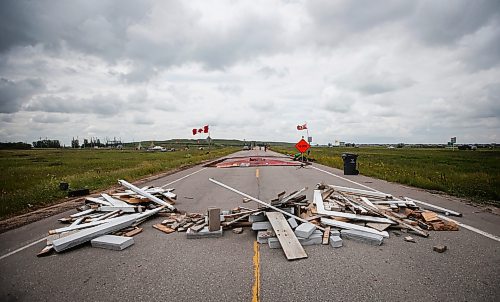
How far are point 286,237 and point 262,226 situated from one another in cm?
83

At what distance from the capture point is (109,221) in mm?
6227

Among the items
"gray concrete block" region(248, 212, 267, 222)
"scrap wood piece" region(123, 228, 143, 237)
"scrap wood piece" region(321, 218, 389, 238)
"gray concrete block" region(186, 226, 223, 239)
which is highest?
"gray concrete block" region(248, 212, 267, 222)

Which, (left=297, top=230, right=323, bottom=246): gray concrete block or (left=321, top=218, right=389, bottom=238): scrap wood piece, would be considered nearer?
(left=297, top=230, right=323, bottom=246): gray concrete block

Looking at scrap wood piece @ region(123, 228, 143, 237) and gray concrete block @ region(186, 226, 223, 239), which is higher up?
gray concrete block @ region(186, 226, 223, 239)

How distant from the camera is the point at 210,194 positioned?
1030 cm

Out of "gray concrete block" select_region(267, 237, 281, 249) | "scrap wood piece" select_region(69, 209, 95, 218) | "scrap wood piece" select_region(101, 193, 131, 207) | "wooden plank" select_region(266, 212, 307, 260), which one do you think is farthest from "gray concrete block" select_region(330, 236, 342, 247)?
"scrap wood piece" select_region(69, 209, 95, 218)

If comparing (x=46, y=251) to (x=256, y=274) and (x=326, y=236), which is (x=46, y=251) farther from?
(x=326, y=236)

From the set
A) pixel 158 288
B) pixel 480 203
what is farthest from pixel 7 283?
pixel 480 203

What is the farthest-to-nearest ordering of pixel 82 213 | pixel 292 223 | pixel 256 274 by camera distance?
pixel 82 213 < pixel 292 223 < pixel 256 274

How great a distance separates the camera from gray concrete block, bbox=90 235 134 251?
496 cm

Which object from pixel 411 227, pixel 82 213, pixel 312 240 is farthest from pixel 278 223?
pixel 82 213

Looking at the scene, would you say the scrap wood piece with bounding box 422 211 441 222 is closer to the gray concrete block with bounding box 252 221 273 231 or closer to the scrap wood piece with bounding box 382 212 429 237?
the scrap wood piece with bounding box 382 212 429 237

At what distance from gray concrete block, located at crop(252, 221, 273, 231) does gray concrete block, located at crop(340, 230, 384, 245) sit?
5.02ft

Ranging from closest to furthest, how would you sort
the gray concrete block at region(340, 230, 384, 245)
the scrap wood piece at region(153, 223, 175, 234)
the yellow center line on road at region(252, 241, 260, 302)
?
the yellow center line on road at region(252, 241, 260, 302)
the gray concrete block at region(340, 230, 384, 245)
the scrap wood piece at region(153, 223, 175, 234)
